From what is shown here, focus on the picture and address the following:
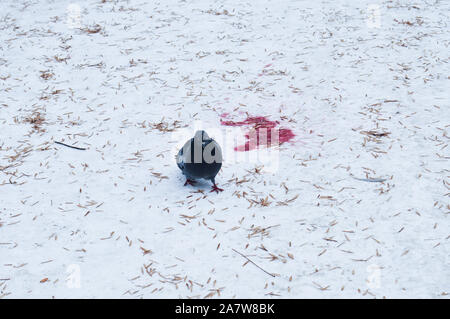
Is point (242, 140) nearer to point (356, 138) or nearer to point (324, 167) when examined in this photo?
point (324, 167)

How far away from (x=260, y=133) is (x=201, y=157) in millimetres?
1738

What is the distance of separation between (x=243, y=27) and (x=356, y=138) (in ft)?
17.9

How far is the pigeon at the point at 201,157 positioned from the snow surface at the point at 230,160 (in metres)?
0.37

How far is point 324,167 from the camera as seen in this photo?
186 inches

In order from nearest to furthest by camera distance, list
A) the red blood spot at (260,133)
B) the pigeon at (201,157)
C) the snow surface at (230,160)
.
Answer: the snow surface at (230,160) → the pigeon at (201,157) → the red blood spot at (260,133)

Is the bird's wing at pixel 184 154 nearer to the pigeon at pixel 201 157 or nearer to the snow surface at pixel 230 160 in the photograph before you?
the pigeon at pixel 201 157

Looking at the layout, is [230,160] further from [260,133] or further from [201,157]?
[201,157]

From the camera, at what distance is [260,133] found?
5.54m

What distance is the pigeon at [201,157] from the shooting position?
161 inches

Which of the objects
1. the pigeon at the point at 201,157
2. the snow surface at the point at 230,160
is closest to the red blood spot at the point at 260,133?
the snow surface at the point at 230,160
